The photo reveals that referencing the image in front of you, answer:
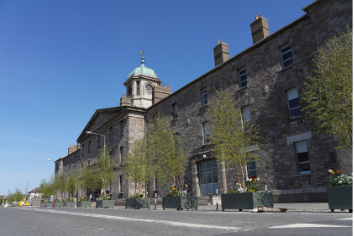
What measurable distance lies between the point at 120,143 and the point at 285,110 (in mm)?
21841

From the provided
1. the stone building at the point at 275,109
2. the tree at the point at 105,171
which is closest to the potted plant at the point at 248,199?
the stone building at the point at 275,109

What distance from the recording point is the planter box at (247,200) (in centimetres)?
1216

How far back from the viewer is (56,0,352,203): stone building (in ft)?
49.9

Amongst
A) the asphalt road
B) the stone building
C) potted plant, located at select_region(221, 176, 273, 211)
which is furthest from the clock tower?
the asphalt road

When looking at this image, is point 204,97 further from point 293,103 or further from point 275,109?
point 293,103

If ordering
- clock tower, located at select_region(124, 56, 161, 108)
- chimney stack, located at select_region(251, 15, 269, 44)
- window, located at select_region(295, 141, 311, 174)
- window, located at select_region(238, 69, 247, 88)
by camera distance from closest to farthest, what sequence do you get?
window, located at select_region(295, 141, 311, 174) < window, located at select_region(238, 69, 247, 88) < chimney stack, located at select_region(251, 15, 269, 44) < clock tower, located at select_region(124, 56, 161, 108)

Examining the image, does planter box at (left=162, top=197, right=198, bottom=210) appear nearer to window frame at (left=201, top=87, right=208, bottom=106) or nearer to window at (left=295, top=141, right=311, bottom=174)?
window at (left=295, top=141, right=311, bottom=174)

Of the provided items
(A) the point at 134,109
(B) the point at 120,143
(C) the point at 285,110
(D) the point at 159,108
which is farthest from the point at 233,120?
(B) the point at 120,143

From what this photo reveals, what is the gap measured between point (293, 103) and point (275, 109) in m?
1.14

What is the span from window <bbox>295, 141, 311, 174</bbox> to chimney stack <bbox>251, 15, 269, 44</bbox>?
9089 mm

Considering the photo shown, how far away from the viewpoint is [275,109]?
1794 cm

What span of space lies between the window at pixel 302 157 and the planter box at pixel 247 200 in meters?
4.28

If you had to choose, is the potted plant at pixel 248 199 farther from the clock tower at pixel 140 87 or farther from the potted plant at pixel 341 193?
Answer: the clock tower at pixel 140 87

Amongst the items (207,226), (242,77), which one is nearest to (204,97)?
(242,77)
